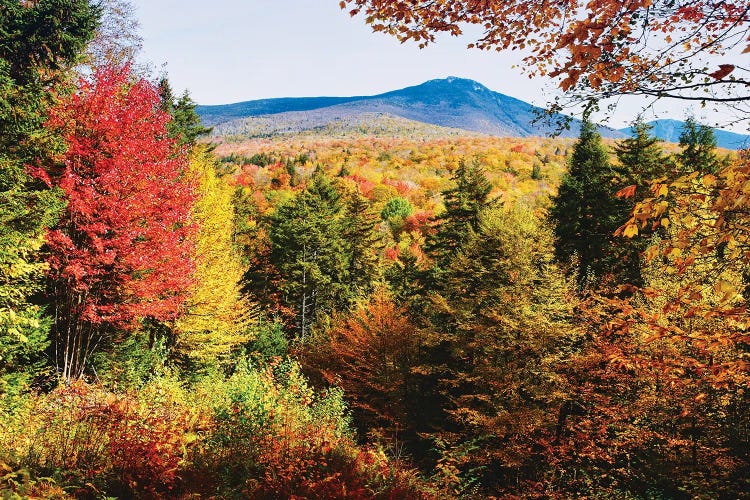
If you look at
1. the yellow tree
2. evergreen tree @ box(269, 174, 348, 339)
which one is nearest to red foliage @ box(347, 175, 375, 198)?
evergreen tree @ box(269, 174, 348, 339)

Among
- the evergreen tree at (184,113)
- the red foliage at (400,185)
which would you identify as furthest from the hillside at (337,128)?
the evergreen tree at (184,113)

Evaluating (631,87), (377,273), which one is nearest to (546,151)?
(377,273)

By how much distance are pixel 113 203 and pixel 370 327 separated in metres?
13.1

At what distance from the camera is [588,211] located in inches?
868

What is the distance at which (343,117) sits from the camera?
198 meters

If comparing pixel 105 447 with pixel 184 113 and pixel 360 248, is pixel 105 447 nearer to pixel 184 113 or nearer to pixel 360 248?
pixel 184 113

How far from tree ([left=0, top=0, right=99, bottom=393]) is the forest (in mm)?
69

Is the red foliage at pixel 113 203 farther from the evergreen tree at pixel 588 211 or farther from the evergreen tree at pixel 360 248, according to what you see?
the evergreen tree at pixel 360 248

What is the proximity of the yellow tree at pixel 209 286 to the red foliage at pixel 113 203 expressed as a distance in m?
3.27

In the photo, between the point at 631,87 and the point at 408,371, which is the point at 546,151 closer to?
the point at 408,371

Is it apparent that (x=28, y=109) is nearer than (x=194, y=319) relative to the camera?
Yes

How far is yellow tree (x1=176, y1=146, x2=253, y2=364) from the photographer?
56.2ft

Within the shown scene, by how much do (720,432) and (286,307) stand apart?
1146 inches

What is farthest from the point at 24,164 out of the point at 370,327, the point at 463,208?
the point at 463,208
